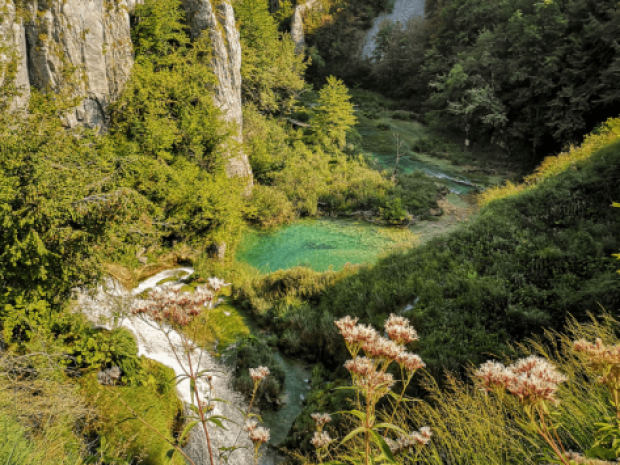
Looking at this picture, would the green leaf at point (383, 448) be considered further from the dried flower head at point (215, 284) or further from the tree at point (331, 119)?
the tree at point (331, 119)

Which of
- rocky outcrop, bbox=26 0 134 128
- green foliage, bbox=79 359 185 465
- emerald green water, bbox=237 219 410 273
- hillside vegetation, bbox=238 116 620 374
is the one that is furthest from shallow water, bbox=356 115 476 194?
green foliage, bbox=79 359 185 465

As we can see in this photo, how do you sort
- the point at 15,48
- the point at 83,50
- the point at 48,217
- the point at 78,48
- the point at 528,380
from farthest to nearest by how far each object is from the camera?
the point at 83,50 < the point at 78,48 < the point at 15,48 < the point at 48,217 < the point at 528,380

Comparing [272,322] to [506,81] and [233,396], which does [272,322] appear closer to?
[233,396]

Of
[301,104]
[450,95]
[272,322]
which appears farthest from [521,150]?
[272,322]

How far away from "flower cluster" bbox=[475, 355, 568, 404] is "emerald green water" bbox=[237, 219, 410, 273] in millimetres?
10508

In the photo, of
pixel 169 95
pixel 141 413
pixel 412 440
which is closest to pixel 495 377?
pixel 412 440

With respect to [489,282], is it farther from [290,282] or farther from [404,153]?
[404,153]

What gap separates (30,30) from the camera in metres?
8.05

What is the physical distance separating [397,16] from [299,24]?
12.7 m

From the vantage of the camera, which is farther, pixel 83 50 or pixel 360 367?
pixel 83 50

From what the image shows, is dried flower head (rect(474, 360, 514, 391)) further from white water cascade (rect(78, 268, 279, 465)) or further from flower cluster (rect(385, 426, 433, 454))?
white water cascade (rect(78, 268, 279, 465))

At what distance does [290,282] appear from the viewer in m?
11.0

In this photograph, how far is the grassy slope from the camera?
621 centimetres

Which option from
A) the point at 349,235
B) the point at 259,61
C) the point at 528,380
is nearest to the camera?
the point at 528,380
